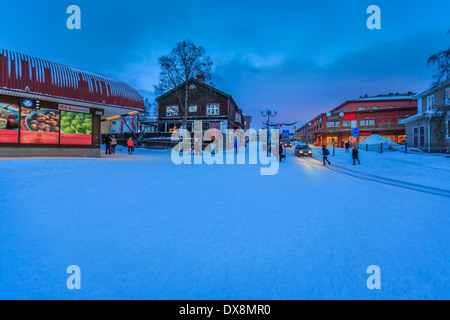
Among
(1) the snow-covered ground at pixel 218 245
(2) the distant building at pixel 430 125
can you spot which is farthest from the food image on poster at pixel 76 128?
(2) the distant building at pixel 430 125

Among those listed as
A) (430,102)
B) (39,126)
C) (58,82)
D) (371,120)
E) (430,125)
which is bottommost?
(39,126)

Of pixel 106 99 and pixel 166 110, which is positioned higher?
pixel 166 110

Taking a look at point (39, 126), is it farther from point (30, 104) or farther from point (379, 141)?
point (379, 141)

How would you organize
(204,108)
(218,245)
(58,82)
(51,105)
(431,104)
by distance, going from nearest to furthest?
(218,245) → (58,82) → (51,105) → (431,104) → (204,108)

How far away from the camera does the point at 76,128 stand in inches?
591

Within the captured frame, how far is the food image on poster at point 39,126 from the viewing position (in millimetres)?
13016

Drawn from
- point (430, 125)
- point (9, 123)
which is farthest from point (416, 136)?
point (9, 123)

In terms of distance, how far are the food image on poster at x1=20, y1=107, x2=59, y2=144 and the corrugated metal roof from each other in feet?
7.70

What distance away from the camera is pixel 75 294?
7.38ft

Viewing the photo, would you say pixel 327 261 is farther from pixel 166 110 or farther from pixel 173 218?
pixel 166 110

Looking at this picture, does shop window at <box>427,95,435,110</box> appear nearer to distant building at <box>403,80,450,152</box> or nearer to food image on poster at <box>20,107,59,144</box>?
distant building at <box>403,80,450,152</box>

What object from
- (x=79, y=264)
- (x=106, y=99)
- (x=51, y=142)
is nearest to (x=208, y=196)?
(x=79, y=264)

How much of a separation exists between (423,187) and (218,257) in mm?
9345

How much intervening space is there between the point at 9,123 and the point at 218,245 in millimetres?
16090
